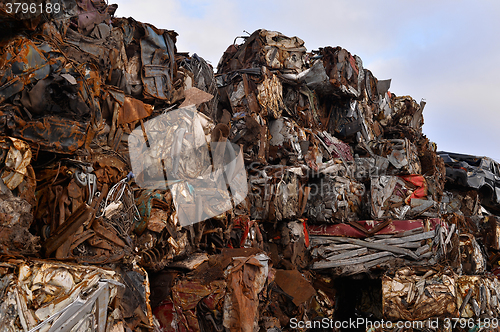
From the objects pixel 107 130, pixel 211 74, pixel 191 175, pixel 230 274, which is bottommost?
pixel 230 274

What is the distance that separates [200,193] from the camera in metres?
6.14

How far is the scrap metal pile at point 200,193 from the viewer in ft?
12.9

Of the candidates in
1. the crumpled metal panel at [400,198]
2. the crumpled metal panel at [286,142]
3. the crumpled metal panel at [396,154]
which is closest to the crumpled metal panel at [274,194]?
the crumpled metal panel at [286,142]

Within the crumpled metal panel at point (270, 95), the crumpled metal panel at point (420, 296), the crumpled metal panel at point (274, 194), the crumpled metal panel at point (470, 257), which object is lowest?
the crumpled metal panel at point (420, 296)

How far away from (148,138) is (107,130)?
2.34 ft

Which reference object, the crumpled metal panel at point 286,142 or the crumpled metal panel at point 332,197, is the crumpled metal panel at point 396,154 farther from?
the crumpled metal panel at point 286,142

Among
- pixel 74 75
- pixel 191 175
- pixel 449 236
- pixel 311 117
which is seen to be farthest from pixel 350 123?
pixel 74 75

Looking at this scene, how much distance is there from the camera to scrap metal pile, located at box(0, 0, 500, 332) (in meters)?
3.92

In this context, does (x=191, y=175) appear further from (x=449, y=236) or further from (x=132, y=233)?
(x=449, y=236)

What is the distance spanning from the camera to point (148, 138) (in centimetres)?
588

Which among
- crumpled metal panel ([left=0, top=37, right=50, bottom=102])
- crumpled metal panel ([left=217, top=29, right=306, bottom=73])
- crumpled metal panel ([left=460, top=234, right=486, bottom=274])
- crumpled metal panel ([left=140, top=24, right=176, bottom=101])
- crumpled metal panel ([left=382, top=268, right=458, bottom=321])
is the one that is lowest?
crumpled metal panel ([left=382, top=268, right=458, bottom=321])

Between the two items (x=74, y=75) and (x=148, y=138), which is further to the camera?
(x=148, y=138)

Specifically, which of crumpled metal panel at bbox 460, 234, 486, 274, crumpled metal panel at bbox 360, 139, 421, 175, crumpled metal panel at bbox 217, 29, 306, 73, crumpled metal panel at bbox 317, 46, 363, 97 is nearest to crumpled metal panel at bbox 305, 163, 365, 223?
crumpled metal panel at bbox 360, 139, 421, 175

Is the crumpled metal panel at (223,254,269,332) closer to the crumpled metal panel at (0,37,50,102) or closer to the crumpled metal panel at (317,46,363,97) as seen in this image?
the crumpled metal panel at (0,37,50,102)
